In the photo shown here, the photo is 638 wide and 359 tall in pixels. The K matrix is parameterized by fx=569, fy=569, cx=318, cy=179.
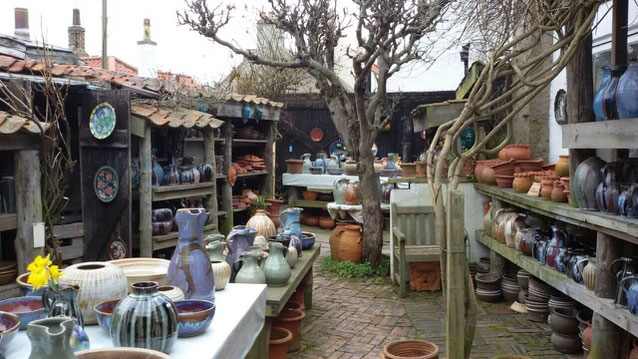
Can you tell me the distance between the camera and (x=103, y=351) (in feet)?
6.20

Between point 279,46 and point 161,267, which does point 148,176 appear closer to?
point 161,267

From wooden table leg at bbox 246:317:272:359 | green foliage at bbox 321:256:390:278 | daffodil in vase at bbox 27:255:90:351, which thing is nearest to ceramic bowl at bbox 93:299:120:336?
daffodil in vase at bbox 27:255:90:351

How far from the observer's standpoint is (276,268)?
13.1 feet

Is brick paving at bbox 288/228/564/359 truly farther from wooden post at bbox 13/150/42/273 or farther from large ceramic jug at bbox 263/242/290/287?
wooden post at bbox 13/150/42/273

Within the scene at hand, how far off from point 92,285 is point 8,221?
250 cm

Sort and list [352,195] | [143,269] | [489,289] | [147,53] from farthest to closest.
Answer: [147,53] < [352,195] < [489,289] < [143,269]

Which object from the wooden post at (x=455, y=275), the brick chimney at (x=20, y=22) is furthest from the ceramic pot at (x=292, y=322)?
the brick chimney at (x=20, y=22)

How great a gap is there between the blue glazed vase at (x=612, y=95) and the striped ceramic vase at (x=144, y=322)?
3.13m

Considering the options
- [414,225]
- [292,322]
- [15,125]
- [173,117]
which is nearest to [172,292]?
[292,322]

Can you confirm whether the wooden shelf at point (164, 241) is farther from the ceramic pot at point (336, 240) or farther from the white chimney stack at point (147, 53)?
the white chimney stack at point (147, 53)

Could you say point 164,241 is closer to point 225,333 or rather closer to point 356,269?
point 356,269

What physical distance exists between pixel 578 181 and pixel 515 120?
3.78m

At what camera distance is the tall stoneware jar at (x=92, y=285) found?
7.75ft

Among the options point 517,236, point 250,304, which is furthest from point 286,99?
point 250,304
